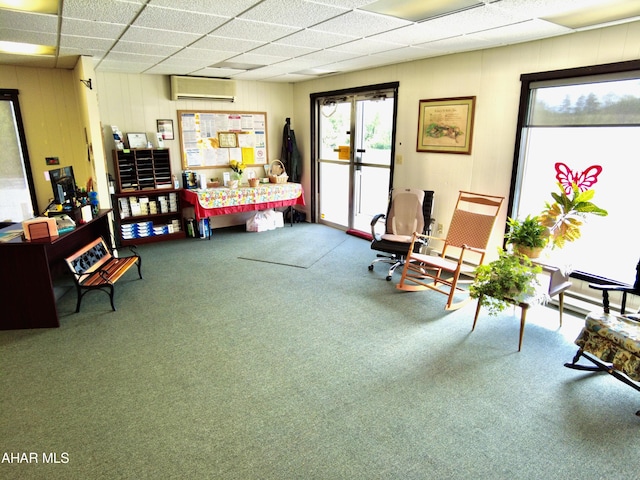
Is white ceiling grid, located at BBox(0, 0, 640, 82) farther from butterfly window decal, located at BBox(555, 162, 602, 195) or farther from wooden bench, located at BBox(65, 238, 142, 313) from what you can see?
wooden bench, located at BBox(65, 238, 142, 313)

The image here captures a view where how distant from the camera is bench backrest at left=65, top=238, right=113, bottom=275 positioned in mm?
3732

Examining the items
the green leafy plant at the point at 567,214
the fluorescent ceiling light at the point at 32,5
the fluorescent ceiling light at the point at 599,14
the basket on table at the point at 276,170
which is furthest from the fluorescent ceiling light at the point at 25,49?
the green leafy plant at the point at 567,214

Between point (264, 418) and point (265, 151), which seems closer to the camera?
point (264, 418)

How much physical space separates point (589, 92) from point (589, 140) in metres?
0.41

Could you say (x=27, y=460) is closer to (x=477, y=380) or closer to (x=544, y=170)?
(x=477, y=380)

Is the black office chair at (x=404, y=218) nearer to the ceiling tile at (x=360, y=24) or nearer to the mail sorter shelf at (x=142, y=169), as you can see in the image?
the ceiling tile at (x=360, y=24)

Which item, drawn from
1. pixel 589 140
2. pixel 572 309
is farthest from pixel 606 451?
pixel 589 140

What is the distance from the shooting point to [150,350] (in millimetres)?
3062

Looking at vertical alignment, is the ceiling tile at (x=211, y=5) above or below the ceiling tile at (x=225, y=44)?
below

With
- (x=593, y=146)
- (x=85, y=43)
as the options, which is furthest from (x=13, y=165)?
(x=593, y=146)

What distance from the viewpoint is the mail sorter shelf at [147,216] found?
229 inches

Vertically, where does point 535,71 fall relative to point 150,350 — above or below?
above

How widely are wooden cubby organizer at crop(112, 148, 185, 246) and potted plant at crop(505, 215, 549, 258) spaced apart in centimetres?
486

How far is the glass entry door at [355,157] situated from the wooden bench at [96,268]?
3505 millimetres
